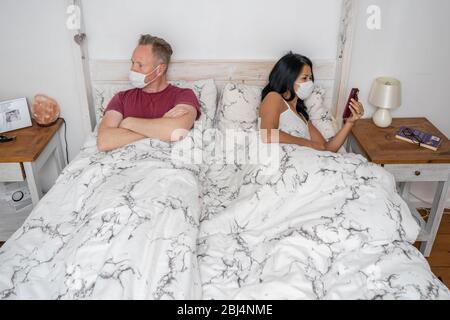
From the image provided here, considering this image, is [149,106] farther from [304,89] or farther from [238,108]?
[304,89]

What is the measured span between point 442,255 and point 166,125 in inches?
62.6

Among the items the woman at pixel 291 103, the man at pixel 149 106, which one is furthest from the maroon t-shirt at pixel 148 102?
the woman at pixel 291 103

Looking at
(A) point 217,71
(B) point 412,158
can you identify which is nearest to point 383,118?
(B) point 412,158

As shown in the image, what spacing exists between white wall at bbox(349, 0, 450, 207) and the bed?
0.84m

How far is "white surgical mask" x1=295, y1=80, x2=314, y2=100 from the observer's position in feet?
6.80

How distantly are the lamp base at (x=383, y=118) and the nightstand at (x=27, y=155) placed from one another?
5.66 ft

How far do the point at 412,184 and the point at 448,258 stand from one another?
0.53m

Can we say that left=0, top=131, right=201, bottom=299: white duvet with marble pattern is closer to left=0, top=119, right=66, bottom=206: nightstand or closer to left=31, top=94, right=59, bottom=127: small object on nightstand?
left=0, top=119, right=66, bottom=206: nightstand

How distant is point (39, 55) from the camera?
2.26m

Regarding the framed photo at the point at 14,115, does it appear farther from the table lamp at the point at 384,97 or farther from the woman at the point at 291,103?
the table lamp at the point at 384,97

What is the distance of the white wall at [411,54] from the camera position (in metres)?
2.19

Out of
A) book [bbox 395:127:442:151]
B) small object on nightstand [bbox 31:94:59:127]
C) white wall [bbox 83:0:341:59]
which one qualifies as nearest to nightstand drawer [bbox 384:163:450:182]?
book [bbox 395:127:442:151]

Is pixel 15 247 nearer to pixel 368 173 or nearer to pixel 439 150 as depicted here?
pixel 368 173

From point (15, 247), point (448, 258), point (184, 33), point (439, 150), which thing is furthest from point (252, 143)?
point (448, 258)
